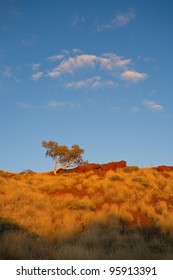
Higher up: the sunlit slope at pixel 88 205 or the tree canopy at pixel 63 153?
the tree canopy at pixel 63 153

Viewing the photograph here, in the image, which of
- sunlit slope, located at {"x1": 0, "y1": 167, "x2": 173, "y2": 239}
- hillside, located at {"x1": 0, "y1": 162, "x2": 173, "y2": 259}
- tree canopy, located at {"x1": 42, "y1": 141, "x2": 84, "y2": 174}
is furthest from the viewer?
tree canopy, located at {"x1": 42, "y1": 141, "x2": 84, "y2": 174}

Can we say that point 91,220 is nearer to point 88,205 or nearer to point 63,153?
point 88,205

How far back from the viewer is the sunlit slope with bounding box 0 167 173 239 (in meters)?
17.6

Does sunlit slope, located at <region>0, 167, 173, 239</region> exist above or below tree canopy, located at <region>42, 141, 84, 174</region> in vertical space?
below

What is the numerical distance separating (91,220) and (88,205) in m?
3.20

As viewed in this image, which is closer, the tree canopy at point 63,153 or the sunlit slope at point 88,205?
the sunlit slope at point 88,205

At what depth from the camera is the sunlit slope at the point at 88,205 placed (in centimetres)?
1764

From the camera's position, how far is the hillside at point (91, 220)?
11.7 metres

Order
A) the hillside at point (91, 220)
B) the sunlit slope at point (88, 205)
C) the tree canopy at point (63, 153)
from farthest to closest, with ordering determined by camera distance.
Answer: the tree canopy at point (63, 153) < the sunlit slope at point (88, 205) < the hillside at point (91, 220)

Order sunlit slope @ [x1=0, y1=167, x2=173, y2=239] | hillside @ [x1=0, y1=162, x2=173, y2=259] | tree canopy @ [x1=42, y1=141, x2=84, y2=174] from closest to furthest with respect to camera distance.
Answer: hillside @ [x1=0, y1=162, x2=173, y2=259] < sunlit slope @ [x1=0, y1=167, x2=173, y2=239] < tree canopy @ [x1=42, y1=141, x2=84, y2=174]

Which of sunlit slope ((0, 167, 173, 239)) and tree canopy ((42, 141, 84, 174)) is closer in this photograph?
sunlit slope ((0, 167, 173, 239))

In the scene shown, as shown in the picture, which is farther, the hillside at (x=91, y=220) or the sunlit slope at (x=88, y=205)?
the sunlit slope at (x=88, y=205)

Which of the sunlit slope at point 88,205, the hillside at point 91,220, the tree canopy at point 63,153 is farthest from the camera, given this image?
the tree canopy at point 63,153
